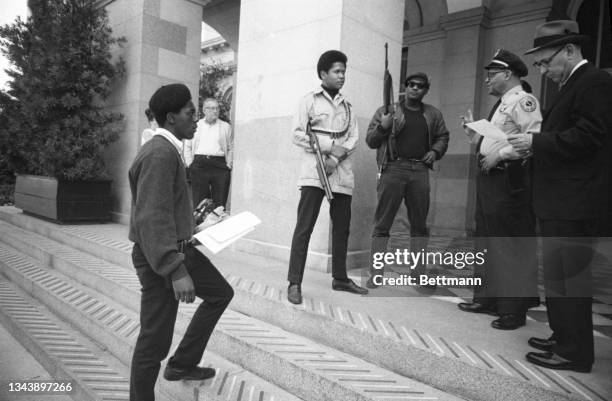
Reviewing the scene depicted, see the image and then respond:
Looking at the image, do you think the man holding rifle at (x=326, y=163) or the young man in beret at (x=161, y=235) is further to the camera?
the man holding rifle at (x=326, y=163)

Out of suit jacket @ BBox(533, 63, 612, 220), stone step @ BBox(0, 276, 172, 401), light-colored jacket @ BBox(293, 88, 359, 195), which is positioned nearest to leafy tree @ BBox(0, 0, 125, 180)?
stone step @ BBox(0, 276, 172, 401)

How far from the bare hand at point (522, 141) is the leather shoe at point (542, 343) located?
1.20 meters

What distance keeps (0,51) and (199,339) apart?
8303mm

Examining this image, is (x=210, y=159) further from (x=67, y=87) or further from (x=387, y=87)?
(x=67, y=87)

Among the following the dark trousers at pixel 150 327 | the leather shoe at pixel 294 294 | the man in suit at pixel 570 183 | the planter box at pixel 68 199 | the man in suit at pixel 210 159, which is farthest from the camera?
the planter box at pixel 68 199

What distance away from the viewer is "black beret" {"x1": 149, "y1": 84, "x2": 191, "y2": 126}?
228cm

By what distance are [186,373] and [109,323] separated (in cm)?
157

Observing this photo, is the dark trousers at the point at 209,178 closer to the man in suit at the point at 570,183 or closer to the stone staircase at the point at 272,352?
the stone staircase at the point at 272,352

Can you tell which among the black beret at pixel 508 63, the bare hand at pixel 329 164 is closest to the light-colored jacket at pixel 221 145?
the bare hand at pixel 329 164

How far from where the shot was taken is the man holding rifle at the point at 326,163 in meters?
3.58

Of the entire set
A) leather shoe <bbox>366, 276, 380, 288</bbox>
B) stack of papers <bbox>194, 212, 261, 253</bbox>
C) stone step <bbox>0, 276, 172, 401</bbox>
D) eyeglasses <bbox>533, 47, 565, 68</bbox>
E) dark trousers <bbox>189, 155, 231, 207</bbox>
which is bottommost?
stone step <bbox>0, 276, 172, 401</bbox>

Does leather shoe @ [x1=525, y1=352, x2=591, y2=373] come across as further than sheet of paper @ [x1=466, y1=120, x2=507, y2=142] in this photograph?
No

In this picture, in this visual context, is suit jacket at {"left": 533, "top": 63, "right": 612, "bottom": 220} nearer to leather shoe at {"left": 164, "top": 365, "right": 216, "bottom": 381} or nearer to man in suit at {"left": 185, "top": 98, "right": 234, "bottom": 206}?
leather shoe at {"left": 164, "top": 365, "right": 216, "bottom": 381}

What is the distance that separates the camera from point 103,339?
378 cm
